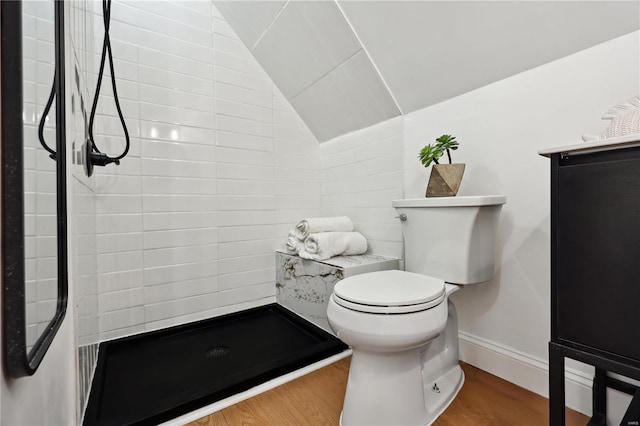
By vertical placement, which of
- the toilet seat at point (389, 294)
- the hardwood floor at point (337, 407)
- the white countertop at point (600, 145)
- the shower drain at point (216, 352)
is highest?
the white countertop at point (600, 145)

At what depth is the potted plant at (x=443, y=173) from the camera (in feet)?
4.19

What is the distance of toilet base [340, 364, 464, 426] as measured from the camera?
1.04 meters

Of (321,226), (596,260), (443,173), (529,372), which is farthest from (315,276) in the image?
(596,260)

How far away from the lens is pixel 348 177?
2004 millimetres

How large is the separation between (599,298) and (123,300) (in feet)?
6.03

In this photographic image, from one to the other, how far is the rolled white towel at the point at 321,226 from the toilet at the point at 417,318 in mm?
622

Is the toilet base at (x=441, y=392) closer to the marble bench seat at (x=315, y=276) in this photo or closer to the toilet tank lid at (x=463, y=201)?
the marble bench seat at (x=315, y=276)

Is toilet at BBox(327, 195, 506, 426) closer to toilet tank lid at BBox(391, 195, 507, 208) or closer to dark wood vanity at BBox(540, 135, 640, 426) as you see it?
toilet tank lid at BBox(391, 195, 507, 208)

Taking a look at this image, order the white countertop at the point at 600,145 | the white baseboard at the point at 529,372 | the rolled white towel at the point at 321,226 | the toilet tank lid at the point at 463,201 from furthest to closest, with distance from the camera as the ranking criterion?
the rolled white towel at the point at 321,226
the toilet tank lid at the point at 463,201
the white baseboard at the point at 529,372
the white countertop at the point at 600,145

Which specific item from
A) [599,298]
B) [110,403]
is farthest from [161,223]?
[599,298]

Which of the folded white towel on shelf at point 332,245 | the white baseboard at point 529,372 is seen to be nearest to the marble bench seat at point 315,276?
the folded white towel on shelf at point 332,245

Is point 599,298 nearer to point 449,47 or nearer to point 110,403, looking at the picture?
point 449,47

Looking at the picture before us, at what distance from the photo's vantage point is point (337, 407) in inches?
43.3

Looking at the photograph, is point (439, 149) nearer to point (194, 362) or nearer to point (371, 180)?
point (371, 180)
